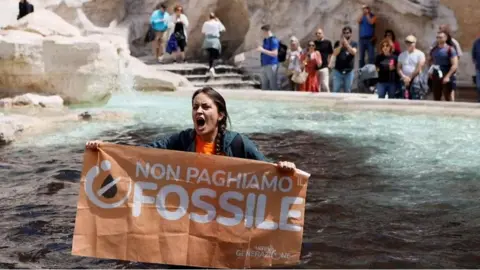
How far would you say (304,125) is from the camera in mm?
10273

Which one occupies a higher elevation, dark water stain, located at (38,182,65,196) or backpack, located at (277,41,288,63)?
backpack, located at (277,41,288,63)

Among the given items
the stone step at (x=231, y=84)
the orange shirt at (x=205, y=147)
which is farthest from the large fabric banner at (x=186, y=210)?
the stone step at (x=231, y=84)

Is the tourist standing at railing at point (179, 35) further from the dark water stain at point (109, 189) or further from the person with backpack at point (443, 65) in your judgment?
the dark water stain at point (109, 189)

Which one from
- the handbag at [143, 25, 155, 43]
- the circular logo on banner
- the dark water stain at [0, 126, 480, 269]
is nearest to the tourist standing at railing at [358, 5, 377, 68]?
the handbag at [143, 25, 155, 43]

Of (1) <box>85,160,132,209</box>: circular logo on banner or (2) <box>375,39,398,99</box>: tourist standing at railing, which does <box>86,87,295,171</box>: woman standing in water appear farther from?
(2) <box>375,39,398,99</box>: tourist standing at railing

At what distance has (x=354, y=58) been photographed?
1458 centimetres

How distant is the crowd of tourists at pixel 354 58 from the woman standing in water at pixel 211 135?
8256 mm

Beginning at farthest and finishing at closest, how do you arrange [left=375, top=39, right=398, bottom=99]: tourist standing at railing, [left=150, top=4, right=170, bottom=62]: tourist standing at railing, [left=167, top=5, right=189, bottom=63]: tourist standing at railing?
[left=150, top=4, right=170, bottom=62]: tourist standing at railing, [left=167, top=5, right=189, bottom=63]: tourist standing at railing, [left=375, top=39, right=398, bottom=99]: tourist standing at railing

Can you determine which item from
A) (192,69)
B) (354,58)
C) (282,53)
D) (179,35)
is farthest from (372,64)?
(179,35)

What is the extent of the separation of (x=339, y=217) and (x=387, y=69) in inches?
273

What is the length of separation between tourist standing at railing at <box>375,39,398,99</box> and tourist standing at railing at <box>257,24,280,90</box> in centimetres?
340

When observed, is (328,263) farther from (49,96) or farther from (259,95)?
(259,95)

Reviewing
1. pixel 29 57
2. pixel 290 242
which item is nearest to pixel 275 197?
pixel 290 242

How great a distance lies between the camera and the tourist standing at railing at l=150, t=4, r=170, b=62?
Answer: 59.3 ft
